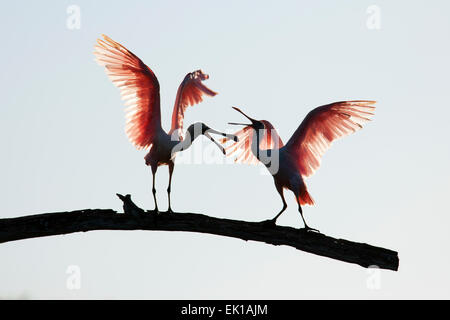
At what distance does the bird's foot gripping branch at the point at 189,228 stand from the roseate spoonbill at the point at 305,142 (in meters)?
0.99

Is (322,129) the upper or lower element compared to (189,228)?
upper

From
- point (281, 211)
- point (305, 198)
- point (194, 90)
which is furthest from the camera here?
point (194, 90)

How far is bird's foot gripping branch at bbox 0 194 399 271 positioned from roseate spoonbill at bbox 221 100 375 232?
3.26ft

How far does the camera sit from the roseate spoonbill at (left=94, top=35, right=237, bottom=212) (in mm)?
16467

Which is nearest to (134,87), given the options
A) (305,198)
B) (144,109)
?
(144,109)

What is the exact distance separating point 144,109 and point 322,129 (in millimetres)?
3362

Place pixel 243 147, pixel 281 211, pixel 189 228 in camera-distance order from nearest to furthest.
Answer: pixel 189 228 → pixel 281 211 → pixel 243 147

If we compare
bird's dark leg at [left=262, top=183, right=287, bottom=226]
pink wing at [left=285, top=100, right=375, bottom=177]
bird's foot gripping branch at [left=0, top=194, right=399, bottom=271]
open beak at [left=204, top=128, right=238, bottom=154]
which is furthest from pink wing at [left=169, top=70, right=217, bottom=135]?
bird's foot gripping branch at [left=0, top=194, right=399, bottom=271]

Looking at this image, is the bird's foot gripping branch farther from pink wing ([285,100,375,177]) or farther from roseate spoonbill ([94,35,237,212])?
pink wing ([285,100,375,177])

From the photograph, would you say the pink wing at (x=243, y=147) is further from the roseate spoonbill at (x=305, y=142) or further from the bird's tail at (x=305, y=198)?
the bird's tail at (x=305, y=198)

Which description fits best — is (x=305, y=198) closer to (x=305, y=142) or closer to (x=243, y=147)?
(x=305, y=142)

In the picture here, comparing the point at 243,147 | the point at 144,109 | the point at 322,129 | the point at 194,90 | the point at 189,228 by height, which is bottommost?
the point at 189,228

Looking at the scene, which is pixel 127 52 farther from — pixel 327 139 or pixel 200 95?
pixel 327 139

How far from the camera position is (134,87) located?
658 inches
